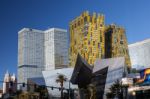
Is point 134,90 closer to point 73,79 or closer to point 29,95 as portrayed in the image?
point 29,95

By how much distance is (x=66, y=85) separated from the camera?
636ft

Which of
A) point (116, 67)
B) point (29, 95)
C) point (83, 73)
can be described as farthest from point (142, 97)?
point (83, 73)

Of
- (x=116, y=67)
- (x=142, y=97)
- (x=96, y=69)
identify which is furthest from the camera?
(x=96, y=69)

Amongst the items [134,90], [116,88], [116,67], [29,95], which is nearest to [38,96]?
[29,95]

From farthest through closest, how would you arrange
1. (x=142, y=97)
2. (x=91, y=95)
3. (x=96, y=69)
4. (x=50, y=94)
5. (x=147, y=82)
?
(x=50, y=94) < (x=96, y=69) < (x=91, y=95) < (x=147, y=82) < (x=142, y=97)

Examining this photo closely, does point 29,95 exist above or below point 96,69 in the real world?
below

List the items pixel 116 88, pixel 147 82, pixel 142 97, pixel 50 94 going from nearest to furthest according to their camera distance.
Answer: pixel 142 97 → pixel 147 82 → pixel 116 88 → pixel 50 94

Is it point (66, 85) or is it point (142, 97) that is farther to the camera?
point (66, 85)

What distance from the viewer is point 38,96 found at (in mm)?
154250

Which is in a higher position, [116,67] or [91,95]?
[116,67]

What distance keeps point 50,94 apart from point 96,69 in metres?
38.0

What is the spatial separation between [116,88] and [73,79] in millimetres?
55640

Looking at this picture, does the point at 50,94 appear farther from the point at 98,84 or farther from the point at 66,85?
the point at 98,84

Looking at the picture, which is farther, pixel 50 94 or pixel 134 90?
pixel 50 94
